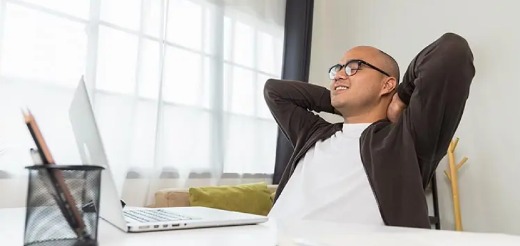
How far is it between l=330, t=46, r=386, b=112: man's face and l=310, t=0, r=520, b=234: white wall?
1422mm

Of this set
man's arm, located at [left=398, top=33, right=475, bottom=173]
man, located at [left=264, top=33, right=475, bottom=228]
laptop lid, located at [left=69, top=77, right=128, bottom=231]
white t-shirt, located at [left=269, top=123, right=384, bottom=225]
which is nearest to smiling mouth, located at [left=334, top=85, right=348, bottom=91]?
man, located at [left=264, top=33, right=475, bottom=228]

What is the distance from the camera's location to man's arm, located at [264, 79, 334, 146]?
172cm

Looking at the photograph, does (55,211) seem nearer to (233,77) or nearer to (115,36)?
(115,36)

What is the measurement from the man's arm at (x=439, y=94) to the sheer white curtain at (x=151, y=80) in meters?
1.29

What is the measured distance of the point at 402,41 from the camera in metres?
3.05

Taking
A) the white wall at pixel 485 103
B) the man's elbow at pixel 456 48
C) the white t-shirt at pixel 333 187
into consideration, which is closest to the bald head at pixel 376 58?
the white t-shirt at pixel 333 187

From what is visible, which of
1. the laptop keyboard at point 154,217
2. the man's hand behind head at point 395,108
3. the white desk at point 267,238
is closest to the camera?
the white desk at point 267,238

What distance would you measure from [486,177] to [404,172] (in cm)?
166

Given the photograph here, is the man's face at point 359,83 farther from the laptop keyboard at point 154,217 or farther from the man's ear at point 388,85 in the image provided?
the laptop keyboard at point 154,217

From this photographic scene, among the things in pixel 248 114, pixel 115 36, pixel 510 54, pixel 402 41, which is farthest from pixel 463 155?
pixel 115 36

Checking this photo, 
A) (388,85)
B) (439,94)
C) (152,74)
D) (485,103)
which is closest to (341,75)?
(388,85)

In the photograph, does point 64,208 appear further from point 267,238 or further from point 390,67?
point 390,67

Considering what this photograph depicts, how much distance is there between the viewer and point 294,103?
181cm

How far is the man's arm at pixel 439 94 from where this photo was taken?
120 centimetres
